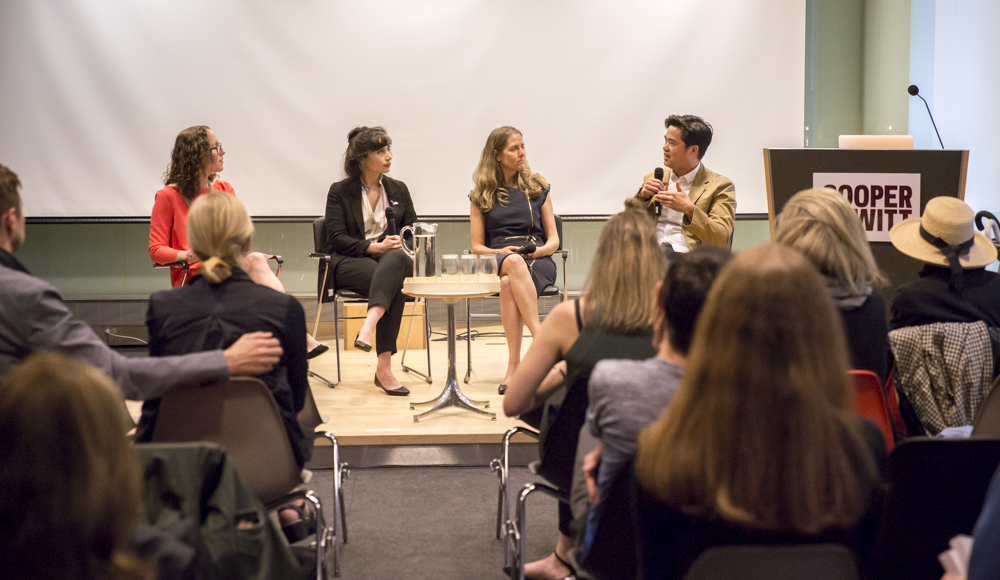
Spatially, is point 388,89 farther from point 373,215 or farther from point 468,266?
point 468,266

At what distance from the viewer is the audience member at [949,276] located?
212cm

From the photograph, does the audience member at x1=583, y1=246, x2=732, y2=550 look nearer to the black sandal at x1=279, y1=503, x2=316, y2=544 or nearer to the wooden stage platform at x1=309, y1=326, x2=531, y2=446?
the black sandal at x1=279, y1=503, x2=316, y2=544

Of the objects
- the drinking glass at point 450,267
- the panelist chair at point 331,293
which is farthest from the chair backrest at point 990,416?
the panelist chair at point 331,293

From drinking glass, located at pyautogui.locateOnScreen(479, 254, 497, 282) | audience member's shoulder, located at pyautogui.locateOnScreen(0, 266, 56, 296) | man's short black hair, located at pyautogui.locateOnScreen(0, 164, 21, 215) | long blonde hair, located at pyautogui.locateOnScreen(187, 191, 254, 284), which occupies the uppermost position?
man's short black hair, located at pyautogui.locateOnScreen(0, 164, 21, 215)

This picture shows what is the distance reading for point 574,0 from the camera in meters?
5.54

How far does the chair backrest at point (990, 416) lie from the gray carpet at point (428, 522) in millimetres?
1271

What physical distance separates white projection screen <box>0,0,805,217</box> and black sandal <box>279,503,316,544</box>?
3.71m

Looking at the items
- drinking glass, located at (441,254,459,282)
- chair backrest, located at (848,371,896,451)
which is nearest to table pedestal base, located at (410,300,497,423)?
drinking glass, located at (441,254,459,282)

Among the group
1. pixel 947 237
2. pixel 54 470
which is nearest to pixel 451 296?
pixel 947 237

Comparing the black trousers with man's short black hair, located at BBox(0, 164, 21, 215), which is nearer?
man's short black hair, located at BBox(0, 164, 21, 215)

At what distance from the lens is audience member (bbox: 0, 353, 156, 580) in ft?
3.01

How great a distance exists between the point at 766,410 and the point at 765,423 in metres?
0.02

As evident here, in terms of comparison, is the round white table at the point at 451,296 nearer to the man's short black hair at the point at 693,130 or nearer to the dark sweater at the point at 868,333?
the man's short black hair at the point at 693,130

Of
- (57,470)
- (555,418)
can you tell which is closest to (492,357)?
(555,418)
